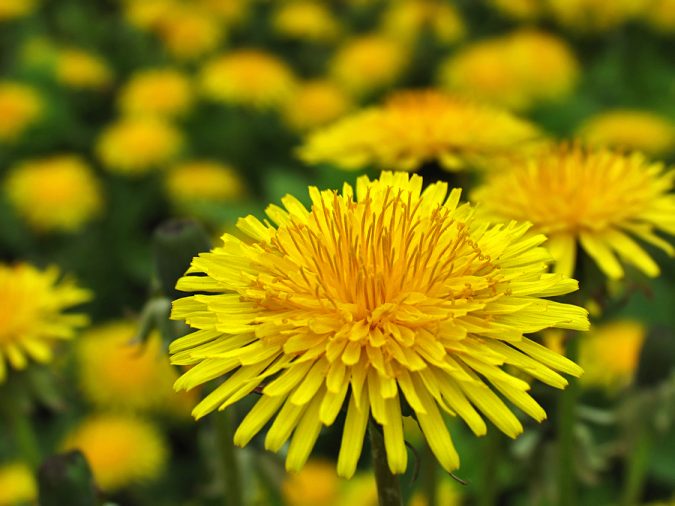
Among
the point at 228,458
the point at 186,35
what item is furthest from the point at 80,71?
the point at 228,458

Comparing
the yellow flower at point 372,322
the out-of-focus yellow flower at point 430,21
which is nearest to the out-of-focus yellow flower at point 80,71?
the out-of-focus yellow flower at point 430,21

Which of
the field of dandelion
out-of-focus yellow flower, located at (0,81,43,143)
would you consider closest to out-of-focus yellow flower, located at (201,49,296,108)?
the field of dandelion

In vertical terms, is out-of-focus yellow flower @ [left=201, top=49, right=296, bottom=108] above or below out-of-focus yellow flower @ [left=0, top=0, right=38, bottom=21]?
below

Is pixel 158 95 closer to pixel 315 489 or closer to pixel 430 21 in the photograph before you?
pixel 430 21

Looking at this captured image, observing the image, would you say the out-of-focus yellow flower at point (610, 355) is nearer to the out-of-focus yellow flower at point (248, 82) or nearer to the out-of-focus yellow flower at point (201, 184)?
the out-of-focus yellow flower at point (201, 184)

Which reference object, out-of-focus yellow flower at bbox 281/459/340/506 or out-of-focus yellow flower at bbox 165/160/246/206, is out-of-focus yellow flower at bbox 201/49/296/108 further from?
out-of-focus yellow flower at bbox 281/459/340/506
